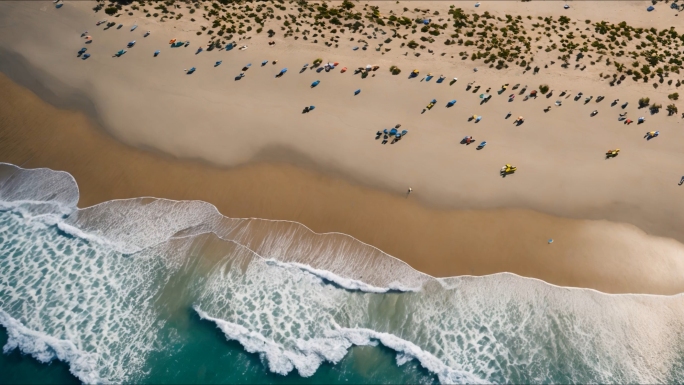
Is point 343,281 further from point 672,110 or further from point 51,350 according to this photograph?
point 672,110

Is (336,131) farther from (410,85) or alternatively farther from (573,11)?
(573,11)

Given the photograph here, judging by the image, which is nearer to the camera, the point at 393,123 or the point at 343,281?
the point at 343,281

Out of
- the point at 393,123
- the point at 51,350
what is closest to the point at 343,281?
the point at 393,123

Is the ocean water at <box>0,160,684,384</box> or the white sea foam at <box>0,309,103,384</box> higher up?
the ocean water at <box>0,160,684,384</box>

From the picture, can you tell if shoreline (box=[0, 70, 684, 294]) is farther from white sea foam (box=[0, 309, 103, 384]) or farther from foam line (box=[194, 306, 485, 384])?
white sea foam (box=[0, 309, 103, 384])

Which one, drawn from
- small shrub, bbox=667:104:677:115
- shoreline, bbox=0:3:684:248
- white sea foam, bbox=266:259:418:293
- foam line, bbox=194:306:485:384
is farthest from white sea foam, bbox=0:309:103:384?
small shrub, bbox=667:104:677:115

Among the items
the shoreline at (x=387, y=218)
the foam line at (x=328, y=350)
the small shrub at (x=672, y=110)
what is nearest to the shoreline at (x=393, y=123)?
the small shrub at (x=672, y=110)

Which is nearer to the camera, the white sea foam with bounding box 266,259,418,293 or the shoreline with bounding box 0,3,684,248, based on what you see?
the white sea foam with bounding box 266,259,418,293
